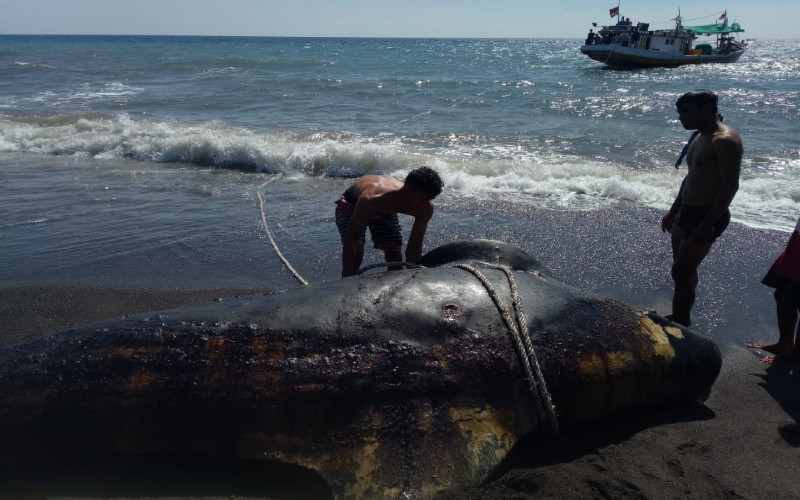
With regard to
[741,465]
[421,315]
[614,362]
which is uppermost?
[421,315]

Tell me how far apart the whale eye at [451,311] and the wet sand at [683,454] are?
72 centimetres

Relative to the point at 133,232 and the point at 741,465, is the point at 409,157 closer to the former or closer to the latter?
the point at 133,232

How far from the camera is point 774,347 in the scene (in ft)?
14.5

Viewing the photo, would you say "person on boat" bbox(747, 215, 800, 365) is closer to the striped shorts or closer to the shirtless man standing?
the shirtless man standing

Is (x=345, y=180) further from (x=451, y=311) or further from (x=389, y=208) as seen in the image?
(x=451, y=311)

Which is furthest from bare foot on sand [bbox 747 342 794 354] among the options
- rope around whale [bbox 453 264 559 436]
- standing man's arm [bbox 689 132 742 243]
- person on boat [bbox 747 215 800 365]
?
rope around whale [bbox 453 264 559 436]

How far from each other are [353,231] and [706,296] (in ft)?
10.3

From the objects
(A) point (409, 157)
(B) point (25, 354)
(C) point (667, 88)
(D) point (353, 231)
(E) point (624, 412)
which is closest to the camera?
(B) point (25, 354)

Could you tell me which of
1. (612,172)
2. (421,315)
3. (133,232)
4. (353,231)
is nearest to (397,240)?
(353,231)

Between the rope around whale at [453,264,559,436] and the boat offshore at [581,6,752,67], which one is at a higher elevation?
the boat offshore at [581,6,752,67]

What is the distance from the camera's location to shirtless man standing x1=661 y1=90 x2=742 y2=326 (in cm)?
425

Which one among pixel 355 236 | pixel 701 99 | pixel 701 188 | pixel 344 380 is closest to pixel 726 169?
pixel 701 188

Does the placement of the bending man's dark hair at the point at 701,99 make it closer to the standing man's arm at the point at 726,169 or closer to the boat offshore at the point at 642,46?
the standing man's arm at the point at 726,169

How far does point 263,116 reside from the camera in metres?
18.2
